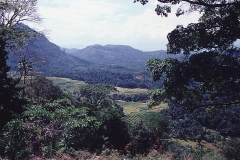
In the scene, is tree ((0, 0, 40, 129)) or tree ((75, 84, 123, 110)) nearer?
tree ((0, 0, 40, 129))

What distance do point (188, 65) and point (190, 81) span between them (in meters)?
0.71

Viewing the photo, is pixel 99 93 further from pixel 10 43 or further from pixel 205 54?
pixel 205 54

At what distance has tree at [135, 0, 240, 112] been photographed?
7.59 metres

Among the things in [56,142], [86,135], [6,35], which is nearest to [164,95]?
[86,135]

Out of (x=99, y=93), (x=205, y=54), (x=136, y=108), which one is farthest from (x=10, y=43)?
(x=136, y=108)

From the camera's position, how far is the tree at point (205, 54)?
24.9 ft

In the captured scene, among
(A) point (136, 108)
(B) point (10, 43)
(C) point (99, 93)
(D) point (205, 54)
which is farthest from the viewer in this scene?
(A) point (136, 108)

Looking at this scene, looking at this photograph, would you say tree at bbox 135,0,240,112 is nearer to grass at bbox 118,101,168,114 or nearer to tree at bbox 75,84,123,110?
tree at bbox 75,84,123,110

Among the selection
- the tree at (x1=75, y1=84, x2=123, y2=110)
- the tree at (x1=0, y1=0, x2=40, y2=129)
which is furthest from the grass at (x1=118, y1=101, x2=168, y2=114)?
the tree at (x1=0, y1=0, x2=40, y2=129)

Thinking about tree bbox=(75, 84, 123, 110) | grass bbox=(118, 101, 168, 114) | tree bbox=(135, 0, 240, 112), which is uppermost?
tree bbox=(135, 0, 240, 112)

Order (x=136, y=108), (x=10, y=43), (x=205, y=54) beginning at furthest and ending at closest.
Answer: (x=136, y=108) < (x=10, y=43) < (x=205, y=54)

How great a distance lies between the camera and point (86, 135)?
8.15 metres

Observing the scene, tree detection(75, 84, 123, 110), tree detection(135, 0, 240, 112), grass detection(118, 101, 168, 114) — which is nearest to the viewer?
tree detection(135, 0, 240, 112)

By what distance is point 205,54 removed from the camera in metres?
7.77
